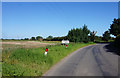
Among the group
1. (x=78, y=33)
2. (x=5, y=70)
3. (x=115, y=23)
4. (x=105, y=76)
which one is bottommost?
(x=105, y=76)

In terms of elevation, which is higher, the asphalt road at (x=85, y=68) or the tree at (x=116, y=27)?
the tree at (x=116, y=27)

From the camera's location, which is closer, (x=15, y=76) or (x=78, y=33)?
(x=15, y=76)

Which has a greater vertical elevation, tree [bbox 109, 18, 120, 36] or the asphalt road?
tree [bbox 109, 18, 120, 36]

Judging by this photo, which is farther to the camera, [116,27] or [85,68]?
[116,27]

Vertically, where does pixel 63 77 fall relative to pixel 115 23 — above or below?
below

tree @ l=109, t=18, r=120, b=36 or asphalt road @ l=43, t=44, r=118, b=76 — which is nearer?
asphalt road @ l=43, t=44, r=118, b=76

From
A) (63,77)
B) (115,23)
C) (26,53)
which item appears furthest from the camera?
(115,23)

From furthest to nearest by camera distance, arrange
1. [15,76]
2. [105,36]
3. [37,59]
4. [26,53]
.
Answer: [105,36], [26,53], [37,59], [15,76]

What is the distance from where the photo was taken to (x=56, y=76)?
727 cm

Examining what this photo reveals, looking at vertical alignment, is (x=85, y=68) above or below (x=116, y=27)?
below

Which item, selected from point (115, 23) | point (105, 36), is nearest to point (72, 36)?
point (115, 23)

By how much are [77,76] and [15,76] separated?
3.30 metres

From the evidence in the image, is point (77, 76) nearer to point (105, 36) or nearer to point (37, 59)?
point (37, 59)

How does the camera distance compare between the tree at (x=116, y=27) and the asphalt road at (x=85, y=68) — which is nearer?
the asphalt road at (x=85, y=68)
